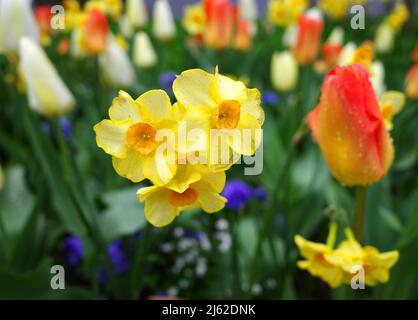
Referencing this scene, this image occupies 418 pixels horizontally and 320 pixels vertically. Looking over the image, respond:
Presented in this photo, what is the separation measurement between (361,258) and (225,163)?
13.9 inches

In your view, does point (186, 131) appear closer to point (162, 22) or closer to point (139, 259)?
point (139, 259)

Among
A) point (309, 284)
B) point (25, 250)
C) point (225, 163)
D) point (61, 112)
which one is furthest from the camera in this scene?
point (309, 284)

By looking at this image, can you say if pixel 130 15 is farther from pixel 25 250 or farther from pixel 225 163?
pixel 225 163

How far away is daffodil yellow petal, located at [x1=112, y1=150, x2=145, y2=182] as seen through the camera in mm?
468

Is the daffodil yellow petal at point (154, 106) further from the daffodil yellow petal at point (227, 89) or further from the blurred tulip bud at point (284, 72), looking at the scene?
the blurred tulip bud at point (284, 72)

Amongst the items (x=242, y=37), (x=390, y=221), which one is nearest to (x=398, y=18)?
(x=242, y=37)

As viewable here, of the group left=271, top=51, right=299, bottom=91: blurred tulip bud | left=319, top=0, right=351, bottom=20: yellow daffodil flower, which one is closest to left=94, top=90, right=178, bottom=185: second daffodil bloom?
left=271, top=51, right=299, bottom=91: blurred tulip bud

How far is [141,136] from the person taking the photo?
463mm

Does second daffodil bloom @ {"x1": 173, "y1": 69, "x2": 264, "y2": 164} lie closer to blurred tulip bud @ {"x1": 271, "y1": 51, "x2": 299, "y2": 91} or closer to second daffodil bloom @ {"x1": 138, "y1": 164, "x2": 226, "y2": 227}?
second daffodil bloom @ {"x1": 138, "y1": 164, "x2": 226, "y2": 227}

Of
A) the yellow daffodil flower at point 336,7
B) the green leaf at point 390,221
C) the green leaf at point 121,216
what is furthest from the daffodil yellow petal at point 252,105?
the yellow daffodil flower at point 336,7

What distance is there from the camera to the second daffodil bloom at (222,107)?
44 cm
